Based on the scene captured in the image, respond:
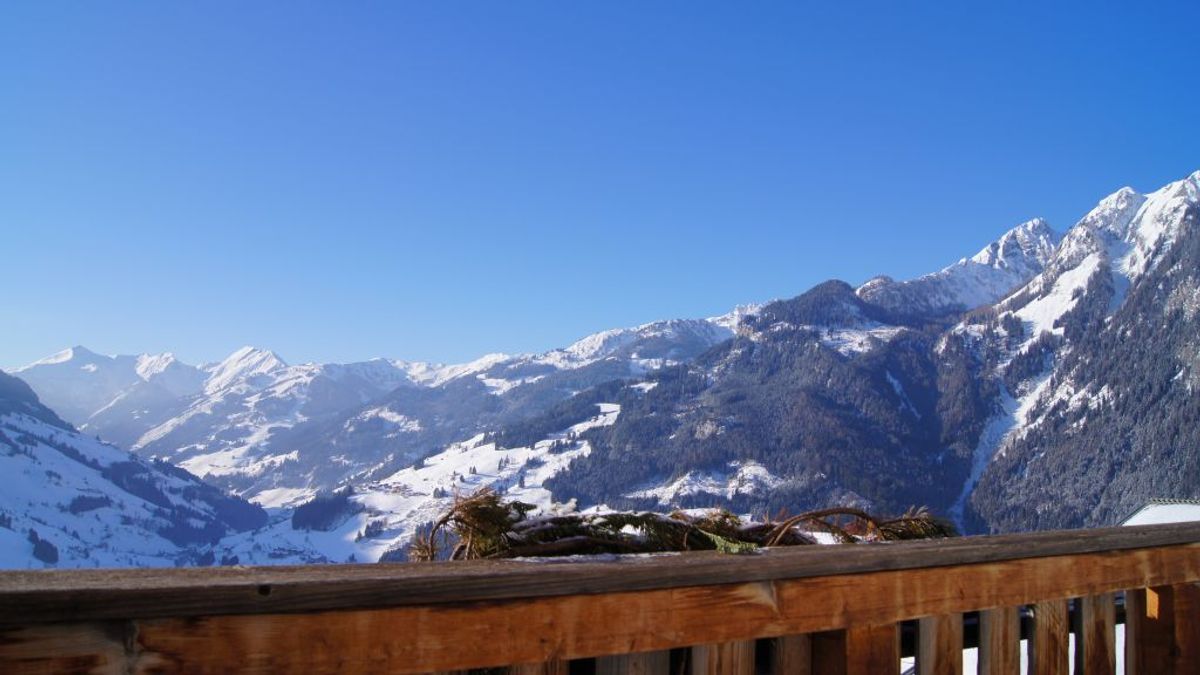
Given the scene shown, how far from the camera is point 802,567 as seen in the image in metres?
2.26

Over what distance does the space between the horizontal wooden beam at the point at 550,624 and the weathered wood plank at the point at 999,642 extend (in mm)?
63

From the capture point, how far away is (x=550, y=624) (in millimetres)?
1978

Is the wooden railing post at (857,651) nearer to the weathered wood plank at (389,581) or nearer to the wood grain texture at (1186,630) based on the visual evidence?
the weathered wood plank at (389,581)

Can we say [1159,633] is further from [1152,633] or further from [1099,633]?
[1099,633]

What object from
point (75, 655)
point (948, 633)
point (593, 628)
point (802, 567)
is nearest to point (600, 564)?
point (593, 628)

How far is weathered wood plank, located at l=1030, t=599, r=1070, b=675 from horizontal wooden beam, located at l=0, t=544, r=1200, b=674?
68mm

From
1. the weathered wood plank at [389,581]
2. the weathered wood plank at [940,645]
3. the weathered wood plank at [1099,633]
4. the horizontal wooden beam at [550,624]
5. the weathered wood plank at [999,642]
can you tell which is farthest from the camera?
the weathered wood plank at [1099,633]

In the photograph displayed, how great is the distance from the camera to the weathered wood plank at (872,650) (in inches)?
93.1

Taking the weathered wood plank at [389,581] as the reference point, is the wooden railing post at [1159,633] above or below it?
below

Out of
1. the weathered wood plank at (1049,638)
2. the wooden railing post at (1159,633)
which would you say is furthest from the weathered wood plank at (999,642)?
the wooden railing post at (1159,633)

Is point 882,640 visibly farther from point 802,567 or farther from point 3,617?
point 3,617

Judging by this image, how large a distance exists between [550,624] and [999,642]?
1535 millimetres

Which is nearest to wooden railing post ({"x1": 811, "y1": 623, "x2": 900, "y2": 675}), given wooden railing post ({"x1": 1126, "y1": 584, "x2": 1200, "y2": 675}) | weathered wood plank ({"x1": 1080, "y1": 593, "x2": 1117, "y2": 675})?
weathered wood plank ({"x1": 1080, "y1": 593, "x2": 1117, "y2": 675})

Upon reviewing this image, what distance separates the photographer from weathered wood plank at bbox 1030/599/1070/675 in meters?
2.80
